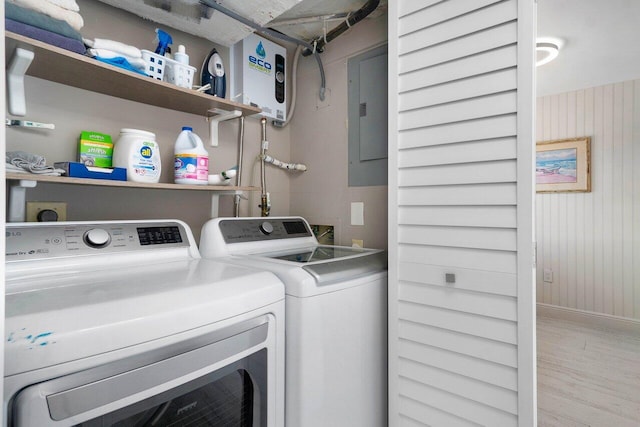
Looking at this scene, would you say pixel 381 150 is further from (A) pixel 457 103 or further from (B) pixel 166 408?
(B) pixel 166 408

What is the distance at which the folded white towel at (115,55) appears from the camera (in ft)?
3.93

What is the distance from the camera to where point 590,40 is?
2.64 m

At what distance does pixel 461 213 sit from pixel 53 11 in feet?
5.01

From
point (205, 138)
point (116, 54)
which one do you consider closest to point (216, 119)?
point (205, 138)

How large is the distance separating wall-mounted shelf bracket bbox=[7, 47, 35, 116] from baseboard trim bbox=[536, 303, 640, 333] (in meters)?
4.90

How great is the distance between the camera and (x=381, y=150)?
68.3 inches

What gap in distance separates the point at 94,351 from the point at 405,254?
1.05 meters

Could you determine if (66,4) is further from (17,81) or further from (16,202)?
(16,202)

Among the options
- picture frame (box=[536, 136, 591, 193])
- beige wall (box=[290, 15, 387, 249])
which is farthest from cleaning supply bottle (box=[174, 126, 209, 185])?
picture frame (box=[536, 136, 591, 193])

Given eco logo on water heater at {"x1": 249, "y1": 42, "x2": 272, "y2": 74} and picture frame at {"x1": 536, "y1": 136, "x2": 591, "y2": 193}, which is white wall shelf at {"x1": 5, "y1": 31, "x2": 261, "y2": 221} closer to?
eco logo on water heater at {"x1": 249, "y1": 42, "x2": 272, "y2": 74}

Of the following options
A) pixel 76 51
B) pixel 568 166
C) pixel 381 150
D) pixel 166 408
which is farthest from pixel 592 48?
pixel 166 408

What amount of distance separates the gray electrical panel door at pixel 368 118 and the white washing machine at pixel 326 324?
1.53ft

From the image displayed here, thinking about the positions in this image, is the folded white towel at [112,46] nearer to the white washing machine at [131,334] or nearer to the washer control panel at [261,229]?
the white washing machine at [131,334]

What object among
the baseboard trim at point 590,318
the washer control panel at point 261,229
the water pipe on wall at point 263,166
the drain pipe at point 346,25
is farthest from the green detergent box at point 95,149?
the baseboard trim at point 590,318
